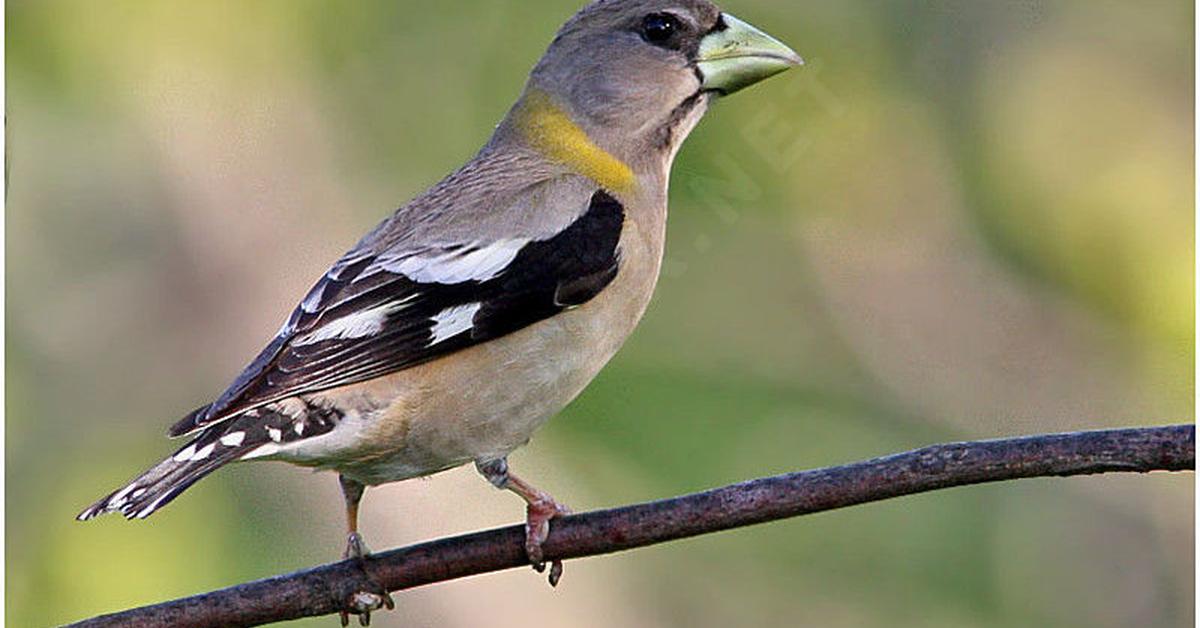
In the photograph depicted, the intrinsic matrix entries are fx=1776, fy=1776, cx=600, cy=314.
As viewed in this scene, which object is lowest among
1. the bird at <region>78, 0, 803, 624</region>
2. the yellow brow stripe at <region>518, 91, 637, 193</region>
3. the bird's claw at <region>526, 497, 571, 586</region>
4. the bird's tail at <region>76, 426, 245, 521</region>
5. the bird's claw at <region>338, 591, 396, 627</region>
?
the bird's claw at <region>338, 591, 396, 627</region>

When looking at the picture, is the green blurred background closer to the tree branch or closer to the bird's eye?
the bird's eye

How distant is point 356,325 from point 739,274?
3.18 meters

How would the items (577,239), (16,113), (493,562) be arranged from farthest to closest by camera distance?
(16,113)
(577,239)
(493,562)

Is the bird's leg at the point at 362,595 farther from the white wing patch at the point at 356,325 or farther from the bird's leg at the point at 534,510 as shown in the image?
the white wing patch at the point at 356,325

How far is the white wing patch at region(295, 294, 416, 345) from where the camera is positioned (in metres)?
3.55

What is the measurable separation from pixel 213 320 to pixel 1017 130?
9.41ft

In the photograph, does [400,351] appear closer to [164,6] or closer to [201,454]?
[201,454]

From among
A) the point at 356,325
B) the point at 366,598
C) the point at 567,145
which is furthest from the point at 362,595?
the point at 567,145

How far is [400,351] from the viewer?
3.57 meters

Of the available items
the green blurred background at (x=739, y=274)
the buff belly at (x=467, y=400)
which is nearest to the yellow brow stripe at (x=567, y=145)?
the buff belly at (x=467, y=400)

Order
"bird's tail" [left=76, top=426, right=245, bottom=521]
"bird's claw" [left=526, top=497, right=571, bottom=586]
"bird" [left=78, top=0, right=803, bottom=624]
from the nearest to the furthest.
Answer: "bird's tail" [left=76, top=426, right=245, bottom=521]
"bird's claw" [left=526, top=497, right=571, bottom=586]
"bird" [left=78, top=0, right=803, bottom=624]

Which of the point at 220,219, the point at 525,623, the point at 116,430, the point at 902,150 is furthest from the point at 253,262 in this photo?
the point at 902,150

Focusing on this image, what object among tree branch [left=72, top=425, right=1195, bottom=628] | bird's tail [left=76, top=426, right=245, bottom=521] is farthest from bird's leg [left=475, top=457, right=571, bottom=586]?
bird's tail [left=76, top=426, right=245, bottom=521]

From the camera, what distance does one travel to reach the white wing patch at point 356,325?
3.55 metres
